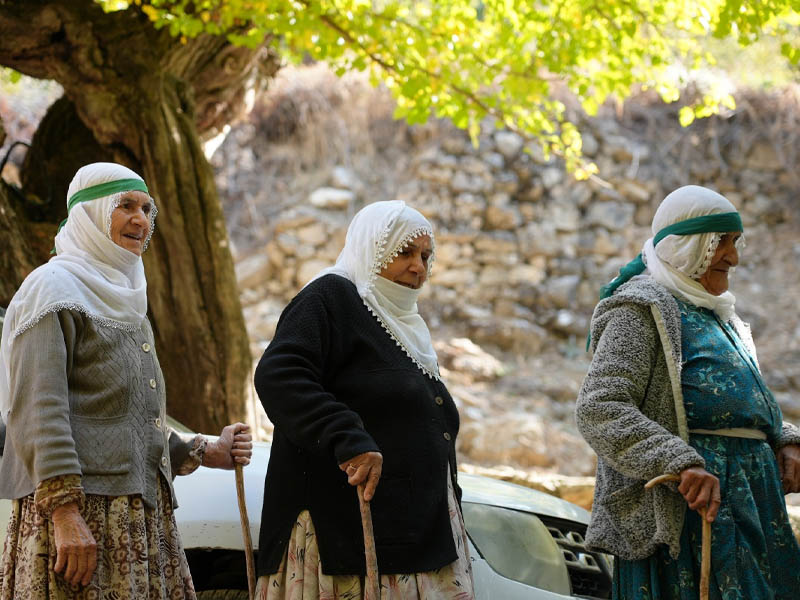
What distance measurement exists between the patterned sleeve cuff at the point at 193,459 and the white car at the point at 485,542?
321 mm

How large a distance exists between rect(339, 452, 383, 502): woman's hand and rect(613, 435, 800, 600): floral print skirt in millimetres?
953

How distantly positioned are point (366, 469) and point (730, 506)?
1.18 meters

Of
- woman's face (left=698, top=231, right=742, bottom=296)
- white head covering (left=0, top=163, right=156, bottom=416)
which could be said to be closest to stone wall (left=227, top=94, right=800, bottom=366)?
woman's face (left=698, top=231, right=742, bottom=296)

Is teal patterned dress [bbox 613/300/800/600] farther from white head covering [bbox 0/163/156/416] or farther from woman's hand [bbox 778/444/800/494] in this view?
white head covering [bbox 0/163/156/416]

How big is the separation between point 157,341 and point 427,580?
158 inches

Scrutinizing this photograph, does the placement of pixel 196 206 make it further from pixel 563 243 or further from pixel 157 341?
pixel 563 243

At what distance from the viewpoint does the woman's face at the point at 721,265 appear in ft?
10.6

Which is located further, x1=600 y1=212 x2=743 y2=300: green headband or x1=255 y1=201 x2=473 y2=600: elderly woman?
x1=600 y1=212 x2=743 y2=300: green headband

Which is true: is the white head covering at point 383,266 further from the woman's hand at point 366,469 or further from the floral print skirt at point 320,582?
the floral print skirt at point 320,582

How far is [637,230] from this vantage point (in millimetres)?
13969

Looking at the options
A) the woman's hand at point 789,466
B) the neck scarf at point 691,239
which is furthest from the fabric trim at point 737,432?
the neck scarf at point 691,239

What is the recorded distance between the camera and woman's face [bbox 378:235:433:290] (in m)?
3.06

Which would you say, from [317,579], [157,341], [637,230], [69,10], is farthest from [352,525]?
[637,230]

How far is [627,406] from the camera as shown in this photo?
9.70 ft
